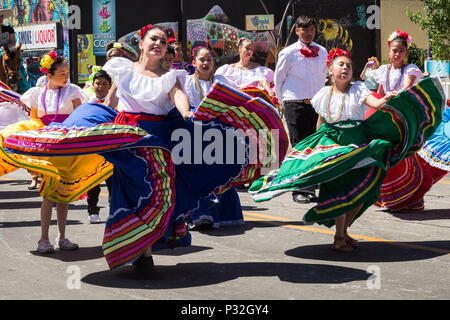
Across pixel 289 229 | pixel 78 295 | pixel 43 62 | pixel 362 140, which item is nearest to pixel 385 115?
pixel 362 140

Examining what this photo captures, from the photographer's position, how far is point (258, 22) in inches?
1244

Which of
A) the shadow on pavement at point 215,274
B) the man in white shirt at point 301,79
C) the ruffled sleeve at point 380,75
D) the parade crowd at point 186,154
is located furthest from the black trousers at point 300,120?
the shadow on pavement at point 215,274

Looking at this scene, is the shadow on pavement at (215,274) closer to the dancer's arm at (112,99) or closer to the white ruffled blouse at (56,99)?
the dancer's arm at (112,99)

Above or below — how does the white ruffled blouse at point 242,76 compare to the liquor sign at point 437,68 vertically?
below

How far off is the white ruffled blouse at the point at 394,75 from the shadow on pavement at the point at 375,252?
9.42ft

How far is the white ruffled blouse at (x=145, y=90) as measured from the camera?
601 centimetres

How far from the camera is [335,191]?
6.79 metres

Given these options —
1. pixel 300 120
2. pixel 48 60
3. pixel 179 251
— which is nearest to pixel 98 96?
pixel 48 60

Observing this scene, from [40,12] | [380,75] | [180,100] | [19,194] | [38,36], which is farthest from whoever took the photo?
[38,36]

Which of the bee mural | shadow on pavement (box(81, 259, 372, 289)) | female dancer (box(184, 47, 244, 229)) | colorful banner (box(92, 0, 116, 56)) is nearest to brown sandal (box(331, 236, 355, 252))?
shadow on pavement (box(81, 259, 372, 289))

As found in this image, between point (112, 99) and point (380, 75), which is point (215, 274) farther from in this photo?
point (380, 75)

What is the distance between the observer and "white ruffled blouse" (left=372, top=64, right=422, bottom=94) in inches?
376

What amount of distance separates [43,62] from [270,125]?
124 inches

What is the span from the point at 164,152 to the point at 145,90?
0.51m
